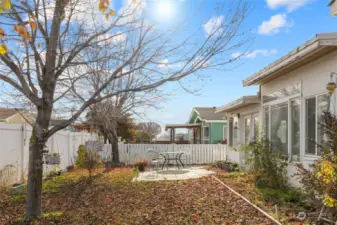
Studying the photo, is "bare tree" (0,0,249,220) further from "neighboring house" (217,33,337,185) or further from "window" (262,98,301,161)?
"window" (262,98,301,161)

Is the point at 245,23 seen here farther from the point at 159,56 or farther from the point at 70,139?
the point at 70,139

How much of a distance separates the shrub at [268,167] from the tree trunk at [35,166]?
5.22 meters

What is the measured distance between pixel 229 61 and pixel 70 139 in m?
9.93

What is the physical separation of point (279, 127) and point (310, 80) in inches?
84.7

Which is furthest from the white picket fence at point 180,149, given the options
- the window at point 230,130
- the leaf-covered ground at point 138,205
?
the leaf-covered ground at point 138,205

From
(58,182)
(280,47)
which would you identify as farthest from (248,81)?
(58,182)

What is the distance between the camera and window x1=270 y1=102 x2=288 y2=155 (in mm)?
7996

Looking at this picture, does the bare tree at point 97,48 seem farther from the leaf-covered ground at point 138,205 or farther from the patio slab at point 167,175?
the patio slab at point 167,175

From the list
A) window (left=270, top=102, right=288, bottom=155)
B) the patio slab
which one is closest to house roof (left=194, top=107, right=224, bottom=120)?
the patio slab

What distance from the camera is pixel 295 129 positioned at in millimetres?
7414

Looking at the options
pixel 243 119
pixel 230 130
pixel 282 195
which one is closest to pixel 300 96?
pixel 282 195

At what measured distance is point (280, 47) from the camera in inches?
304

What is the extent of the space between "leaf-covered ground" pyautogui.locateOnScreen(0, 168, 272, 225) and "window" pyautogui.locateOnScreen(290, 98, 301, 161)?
6.08ft

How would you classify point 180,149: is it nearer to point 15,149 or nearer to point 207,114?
point 207,114
